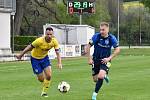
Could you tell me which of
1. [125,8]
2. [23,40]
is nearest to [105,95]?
[23,40]

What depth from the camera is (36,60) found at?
49.4 feet

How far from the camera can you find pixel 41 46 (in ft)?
48.2

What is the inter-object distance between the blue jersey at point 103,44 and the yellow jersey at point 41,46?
1318mm

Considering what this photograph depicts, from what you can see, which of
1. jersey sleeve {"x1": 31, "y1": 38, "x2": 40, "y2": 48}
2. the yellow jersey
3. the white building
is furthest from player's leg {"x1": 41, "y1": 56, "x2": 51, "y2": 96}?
the white building

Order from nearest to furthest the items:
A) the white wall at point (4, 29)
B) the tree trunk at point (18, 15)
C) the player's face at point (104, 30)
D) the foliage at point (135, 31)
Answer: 1. the player's face at point (104, 30)
2. the white wall at point (4, 29)
3. the tree trunk at point (18, 15)
4. the foliage at point (135, 31)

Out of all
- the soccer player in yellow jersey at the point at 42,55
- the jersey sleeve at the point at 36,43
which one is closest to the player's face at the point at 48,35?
the soccer player in yellow jersey at the point at 42,55

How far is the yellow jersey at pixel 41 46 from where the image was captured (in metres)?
14.6

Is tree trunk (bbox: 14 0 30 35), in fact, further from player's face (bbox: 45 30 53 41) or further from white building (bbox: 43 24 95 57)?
player's face (bbox: 45 30 53 41)

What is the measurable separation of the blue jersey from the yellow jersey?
4.33 ft

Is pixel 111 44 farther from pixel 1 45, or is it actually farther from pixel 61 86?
pixel 1 45

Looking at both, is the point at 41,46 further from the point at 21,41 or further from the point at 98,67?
the point at 21,41

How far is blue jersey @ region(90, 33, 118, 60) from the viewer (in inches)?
544

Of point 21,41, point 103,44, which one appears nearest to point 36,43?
point 103,44

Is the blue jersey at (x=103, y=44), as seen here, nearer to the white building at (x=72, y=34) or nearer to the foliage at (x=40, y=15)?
the white building at (x=72, y=34)
